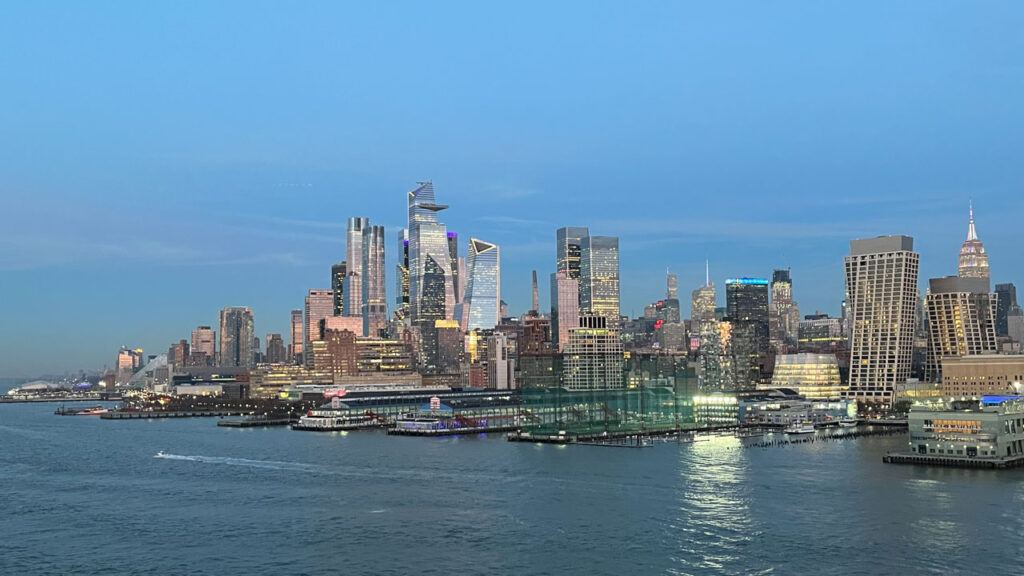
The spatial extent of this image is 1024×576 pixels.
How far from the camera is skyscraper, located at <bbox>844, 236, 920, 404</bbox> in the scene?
18650 centimetres

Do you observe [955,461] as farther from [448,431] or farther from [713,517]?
[448,431]

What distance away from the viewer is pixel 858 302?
196 metres

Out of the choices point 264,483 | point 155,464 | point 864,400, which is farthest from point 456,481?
point 864,400

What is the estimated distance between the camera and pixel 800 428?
→ 132500mm

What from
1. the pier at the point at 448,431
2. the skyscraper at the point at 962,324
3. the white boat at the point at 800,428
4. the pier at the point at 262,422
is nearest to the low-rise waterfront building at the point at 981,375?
the skyscraper at the point at 962,324

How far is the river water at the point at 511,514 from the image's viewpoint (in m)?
52.2

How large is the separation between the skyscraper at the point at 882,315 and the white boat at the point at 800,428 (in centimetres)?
5436

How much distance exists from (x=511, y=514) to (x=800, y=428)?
77743 millimetres

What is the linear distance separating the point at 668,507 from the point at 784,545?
504 inches

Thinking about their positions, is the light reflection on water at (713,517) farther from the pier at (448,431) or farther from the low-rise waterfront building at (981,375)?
the low-rise waterfront building at (981,375)

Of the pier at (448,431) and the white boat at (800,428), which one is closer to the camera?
the white boat at (800,428)

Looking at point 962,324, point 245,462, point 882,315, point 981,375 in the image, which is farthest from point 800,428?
point 962,324

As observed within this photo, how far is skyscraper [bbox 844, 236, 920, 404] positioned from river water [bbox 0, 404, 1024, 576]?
278 ft

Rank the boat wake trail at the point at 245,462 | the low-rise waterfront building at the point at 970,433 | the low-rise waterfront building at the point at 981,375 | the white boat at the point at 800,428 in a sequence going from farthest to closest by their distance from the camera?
1. the low-rise waterfront building at the point at 981,375
2. the white boat at the point at 800,428
3. the boat wake trail at the point at 245,462
4. the low-rise waterfront building at the point at 970,433
